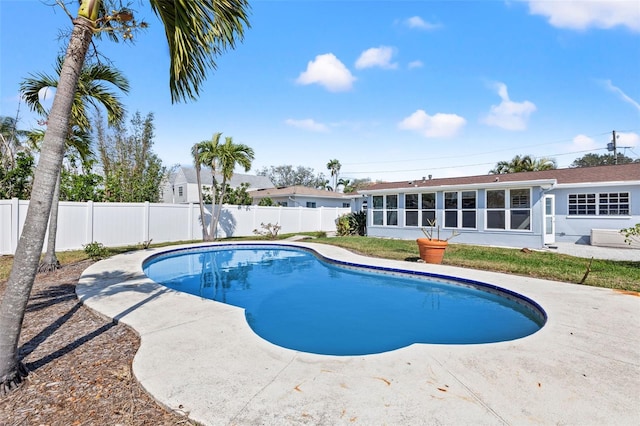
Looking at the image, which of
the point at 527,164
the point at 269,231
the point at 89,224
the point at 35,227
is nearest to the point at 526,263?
the point at 35,227

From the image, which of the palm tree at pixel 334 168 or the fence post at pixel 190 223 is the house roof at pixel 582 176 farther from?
the palm tree at pixel 334 168

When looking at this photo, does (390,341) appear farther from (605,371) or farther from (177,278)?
(177,278)

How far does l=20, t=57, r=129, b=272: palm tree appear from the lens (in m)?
8.07

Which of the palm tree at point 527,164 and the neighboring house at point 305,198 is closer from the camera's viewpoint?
the neighboring house at point 305,198

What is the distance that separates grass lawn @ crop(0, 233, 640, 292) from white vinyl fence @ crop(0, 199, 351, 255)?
2.81 feet

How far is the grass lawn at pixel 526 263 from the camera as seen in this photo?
770 cm

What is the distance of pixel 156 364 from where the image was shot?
11.0 ft

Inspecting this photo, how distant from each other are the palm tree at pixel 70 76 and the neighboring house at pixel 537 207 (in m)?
13.4

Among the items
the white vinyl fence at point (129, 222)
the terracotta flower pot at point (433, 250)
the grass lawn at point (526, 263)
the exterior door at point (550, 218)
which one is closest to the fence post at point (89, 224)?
the white vinyl fence at point (129, 222)

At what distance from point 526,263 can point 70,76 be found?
1119 centimetres

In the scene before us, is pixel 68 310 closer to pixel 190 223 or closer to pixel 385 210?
pixel 190 223

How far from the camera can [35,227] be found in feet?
9.18

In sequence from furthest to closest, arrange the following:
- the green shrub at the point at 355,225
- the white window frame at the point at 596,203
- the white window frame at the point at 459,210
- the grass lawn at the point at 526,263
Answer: the green shrub at the point at 355,225 → the white window frame at the point at 459,210 → the white window frame at the point at 596,203 → the grass lawn at the point at 526,263

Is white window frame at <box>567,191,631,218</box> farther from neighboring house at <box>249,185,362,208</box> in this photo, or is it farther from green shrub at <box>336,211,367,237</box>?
Result: neighboring house at <box>249,185,362,208</box>
